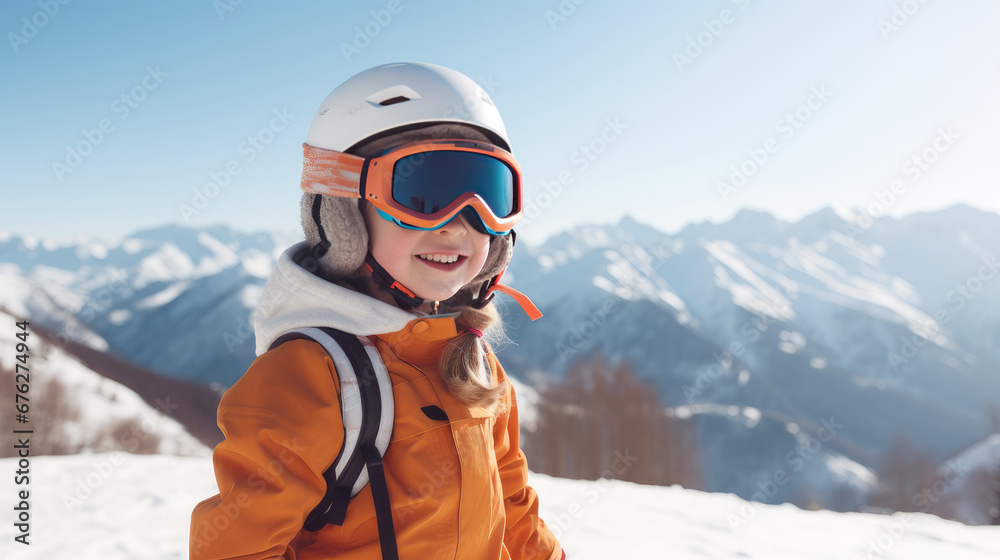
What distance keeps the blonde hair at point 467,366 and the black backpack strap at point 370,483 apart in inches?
9.9

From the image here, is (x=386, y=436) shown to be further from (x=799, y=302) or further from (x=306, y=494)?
(x=799, y=302)

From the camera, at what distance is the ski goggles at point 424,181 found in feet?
4.93

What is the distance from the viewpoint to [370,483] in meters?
1.28

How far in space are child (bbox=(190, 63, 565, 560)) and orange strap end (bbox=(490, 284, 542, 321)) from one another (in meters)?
0.15

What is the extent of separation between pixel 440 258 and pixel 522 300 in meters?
0.57

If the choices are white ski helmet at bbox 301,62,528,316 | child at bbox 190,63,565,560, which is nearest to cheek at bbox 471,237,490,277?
child at bbox 190,63,565,560

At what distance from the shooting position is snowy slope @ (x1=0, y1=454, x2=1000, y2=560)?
3.88 meters

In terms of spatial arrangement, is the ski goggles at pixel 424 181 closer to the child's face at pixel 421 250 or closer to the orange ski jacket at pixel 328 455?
the child's face at pixel 421 250

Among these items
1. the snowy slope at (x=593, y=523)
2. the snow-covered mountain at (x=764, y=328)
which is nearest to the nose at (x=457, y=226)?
the snowy slope at (x=593, y=523)

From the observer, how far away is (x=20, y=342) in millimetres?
3449

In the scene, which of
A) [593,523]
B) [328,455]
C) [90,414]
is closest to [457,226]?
[328,455]

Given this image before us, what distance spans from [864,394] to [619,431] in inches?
3282

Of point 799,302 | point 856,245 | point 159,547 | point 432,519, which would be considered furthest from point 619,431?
point 856,245

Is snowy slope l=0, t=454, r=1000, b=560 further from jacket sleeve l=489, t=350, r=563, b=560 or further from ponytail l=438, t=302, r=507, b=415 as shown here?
ponytail l=438, t=302, r=507, b=415
